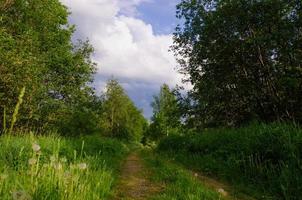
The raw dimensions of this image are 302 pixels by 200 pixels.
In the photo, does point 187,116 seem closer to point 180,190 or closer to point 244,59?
point 244,59

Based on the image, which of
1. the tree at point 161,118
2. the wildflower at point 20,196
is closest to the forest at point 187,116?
the wildflower at point 20,196

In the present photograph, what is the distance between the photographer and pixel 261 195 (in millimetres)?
9289

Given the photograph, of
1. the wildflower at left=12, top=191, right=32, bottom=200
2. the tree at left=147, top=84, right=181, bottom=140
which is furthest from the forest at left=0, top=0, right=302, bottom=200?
the tree at left=147, top=84, right=181, bottom=140

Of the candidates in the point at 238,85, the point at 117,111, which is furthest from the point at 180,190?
the point at 117,111

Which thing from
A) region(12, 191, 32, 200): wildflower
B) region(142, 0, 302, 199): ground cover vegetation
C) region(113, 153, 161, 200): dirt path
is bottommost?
region(113, 153, 161, 200): dirt path

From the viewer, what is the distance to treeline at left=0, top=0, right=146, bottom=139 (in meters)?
27.6

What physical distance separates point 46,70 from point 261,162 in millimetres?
28713

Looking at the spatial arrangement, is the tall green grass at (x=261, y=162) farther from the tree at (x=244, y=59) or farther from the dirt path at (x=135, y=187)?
the tree at (x=244, y=59)

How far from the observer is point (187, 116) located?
29703mm

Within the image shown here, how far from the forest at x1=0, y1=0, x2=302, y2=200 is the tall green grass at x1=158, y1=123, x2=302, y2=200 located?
5 centimetres

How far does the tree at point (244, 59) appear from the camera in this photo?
2081 cm

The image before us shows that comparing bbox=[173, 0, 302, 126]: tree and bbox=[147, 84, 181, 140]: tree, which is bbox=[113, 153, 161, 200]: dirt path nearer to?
bbox=[173, 0, 302, 126]: tree

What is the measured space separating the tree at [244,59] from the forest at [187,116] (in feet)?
0.24

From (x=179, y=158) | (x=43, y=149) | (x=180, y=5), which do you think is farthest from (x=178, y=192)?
(x=180, y=5)
